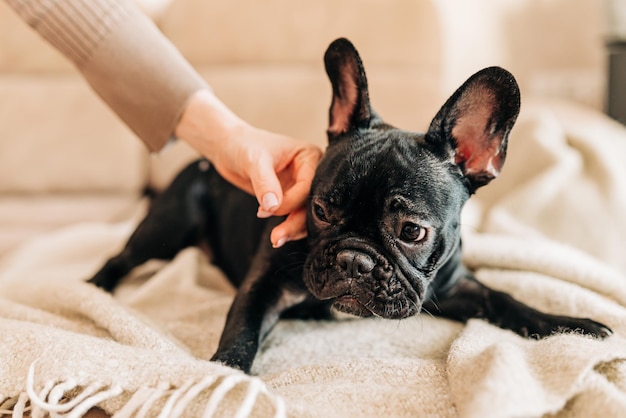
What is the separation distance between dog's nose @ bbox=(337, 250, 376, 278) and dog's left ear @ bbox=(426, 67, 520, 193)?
0.99 ft

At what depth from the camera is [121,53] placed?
1465 mm

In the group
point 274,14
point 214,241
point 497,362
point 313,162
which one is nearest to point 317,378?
point 497,362

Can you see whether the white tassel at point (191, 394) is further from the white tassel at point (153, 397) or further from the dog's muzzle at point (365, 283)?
the dog's muzzle at point (365, 283)

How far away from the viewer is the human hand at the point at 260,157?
1.26 meters

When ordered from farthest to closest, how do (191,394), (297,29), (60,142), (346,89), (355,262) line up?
1. (60,142)
2. (297,29)
3. (346,89)
4. (355,262)
5. (191,394)

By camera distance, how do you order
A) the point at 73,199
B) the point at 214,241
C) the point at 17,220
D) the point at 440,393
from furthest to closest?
the point at 73,199, the point at 17,220, the point at 214,241, the point at 440,393

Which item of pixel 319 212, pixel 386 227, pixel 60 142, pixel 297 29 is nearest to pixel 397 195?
pixel 386 227

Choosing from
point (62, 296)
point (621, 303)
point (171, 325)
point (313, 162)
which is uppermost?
point (313, 162)

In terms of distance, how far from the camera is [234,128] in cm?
142

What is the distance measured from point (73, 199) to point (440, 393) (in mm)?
2087

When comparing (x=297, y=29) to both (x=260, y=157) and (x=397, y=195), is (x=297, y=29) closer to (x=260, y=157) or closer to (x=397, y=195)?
(x=260, y=157)

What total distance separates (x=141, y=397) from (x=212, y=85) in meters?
1.80

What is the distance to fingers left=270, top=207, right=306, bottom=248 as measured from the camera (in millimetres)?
1272

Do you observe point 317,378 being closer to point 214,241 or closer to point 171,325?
point 171,325
